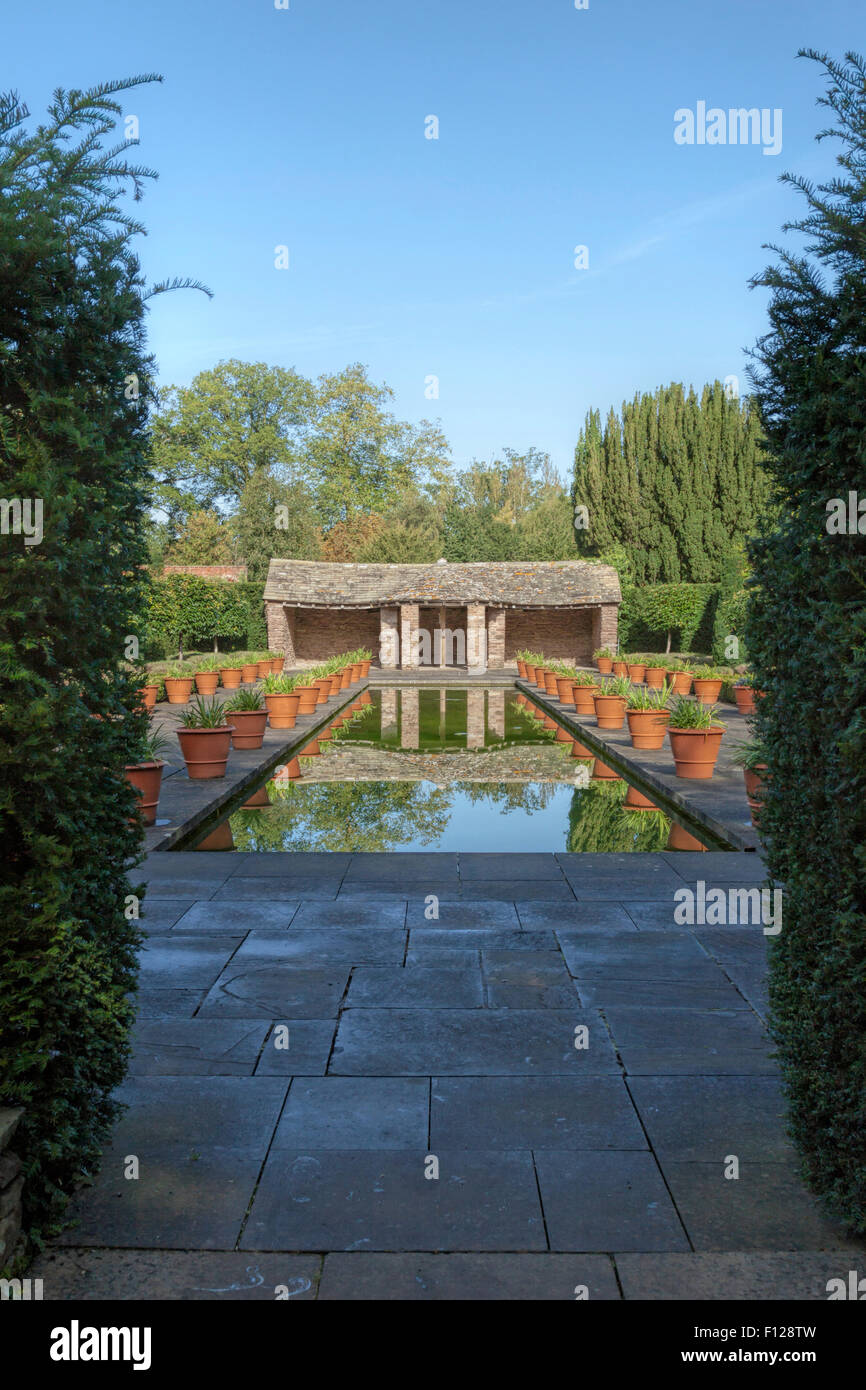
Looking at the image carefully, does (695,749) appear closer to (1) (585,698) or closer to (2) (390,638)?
(1) (585,698)

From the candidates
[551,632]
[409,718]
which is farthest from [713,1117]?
[551,632]

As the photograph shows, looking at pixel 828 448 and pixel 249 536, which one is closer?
pixel 828 448

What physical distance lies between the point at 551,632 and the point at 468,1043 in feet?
91.7

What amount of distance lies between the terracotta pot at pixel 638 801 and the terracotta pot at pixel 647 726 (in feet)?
6.12

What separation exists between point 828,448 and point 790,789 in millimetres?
970

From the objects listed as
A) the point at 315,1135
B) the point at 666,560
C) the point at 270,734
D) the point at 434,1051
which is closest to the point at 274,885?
the point at 434,1051

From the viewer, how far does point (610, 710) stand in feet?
45.6

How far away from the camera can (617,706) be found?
13.8m

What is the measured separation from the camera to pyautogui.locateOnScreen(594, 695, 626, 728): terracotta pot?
13805 mm

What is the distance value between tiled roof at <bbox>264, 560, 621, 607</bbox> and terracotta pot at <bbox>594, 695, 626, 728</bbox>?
1443 centimetres

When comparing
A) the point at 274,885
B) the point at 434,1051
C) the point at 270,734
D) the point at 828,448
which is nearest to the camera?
the point at 828,448

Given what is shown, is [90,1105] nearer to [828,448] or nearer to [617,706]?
[828,448]
